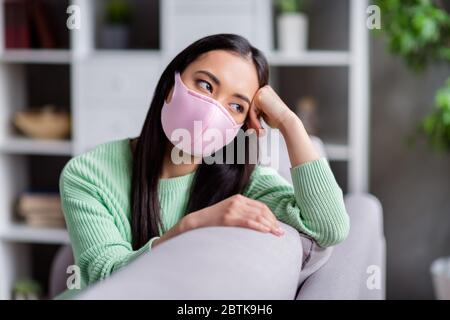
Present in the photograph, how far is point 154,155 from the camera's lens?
90 cm

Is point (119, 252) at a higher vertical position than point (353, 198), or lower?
higher

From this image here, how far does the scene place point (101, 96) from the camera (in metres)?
2.21

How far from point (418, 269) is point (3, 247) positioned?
4.50 feet

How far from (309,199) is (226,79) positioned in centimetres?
18

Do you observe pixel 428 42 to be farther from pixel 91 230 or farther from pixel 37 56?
pixel 91 230

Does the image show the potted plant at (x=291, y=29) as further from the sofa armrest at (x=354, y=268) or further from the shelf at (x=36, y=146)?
the sofa armrest at (x=354, y=268)

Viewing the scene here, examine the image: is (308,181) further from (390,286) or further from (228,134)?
(390,286)

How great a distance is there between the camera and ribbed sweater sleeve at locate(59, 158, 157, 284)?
833mm

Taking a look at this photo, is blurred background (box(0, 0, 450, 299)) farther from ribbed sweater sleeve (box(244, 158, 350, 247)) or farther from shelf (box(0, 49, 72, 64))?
ribbed sweater sleeve (box(244, 158, 350, 247))

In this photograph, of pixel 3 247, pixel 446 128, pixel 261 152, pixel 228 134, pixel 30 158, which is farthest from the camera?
pixel 30 158

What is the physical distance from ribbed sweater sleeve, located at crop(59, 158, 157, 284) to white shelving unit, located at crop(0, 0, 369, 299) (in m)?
1.17

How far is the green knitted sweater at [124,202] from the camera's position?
85cm

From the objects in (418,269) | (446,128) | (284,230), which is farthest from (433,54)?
(284,230)

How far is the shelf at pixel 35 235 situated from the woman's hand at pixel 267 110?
155 centimetres
